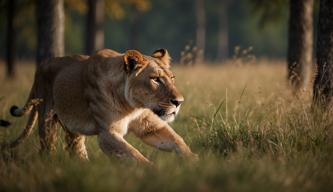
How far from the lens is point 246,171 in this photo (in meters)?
4.43

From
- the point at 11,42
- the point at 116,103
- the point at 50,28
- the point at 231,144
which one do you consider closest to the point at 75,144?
the point at 116,103

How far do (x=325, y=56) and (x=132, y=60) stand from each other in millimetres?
2610

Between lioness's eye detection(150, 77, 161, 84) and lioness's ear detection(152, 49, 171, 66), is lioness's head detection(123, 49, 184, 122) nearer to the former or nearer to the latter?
lioness's eye detection(150, 77, 161, 84)

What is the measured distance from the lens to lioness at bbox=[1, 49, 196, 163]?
5.88 meters

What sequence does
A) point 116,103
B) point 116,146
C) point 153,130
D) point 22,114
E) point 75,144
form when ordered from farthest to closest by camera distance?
1. point 22,114
2. point 75,144
3. point 153,130
4. point 116,103
5. point 116,146

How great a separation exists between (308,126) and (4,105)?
20.3 ft

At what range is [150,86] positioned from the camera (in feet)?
19.4

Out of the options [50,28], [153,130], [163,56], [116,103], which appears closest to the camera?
[116,103]

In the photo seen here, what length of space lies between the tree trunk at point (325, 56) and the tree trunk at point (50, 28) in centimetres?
449

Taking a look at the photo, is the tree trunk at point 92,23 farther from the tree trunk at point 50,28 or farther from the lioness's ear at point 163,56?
the lioness's ear at point 163,56

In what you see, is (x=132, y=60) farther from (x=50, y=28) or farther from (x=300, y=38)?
(x=300, y=38)

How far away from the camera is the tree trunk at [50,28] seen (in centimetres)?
952

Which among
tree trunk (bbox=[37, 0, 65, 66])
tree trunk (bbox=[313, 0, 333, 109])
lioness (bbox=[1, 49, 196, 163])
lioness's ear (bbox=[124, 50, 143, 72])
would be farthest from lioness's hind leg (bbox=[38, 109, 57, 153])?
tree trunk (bbox=[313, 0, 333, 109])

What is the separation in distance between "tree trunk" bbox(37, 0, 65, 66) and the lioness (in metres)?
2.81
